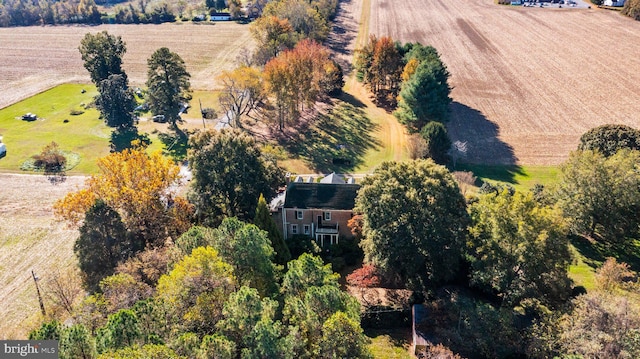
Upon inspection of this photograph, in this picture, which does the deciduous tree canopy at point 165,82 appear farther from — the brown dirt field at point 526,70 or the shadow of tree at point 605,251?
the shadow of tree at point 605,251

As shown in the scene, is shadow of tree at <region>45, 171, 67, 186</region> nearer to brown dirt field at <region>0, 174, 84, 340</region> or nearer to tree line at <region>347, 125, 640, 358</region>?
brown dirt field at <region>0, 174, 84, 340</region>

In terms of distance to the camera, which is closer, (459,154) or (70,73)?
(459,154)

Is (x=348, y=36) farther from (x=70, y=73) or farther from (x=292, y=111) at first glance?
(x=70, y=73)

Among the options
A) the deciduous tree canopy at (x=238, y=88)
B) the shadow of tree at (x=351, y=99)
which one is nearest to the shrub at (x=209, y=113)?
the deciduous tree canopy at (x=238, y=88)

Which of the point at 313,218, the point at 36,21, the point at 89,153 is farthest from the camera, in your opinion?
the point at 36,21

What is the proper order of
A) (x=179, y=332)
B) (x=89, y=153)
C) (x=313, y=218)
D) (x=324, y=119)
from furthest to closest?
1. (x=324, y=119)
2. (x=89, y=153)
3. (x=313, y=218)
4. (x=179, y=332)

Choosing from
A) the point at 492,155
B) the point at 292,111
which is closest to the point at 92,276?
the point at 292,111

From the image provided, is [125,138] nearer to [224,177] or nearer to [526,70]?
[224,177]
